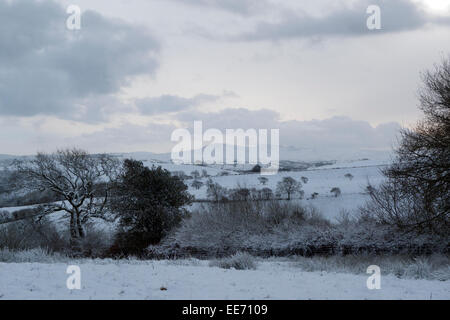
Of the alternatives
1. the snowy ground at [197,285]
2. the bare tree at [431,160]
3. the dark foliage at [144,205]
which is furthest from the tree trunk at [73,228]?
the bare tree at [431,160]

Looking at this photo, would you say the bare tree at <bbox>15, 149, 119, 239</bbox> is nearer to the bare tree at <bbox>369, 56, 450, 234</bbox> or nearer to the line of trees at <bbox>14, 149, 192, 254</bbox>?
the line of trees at <bbox>14, 149, 192, 254</bbox>

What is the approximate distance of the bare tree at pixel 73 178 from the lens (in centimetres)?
3216

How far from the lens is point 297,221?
24266 mm

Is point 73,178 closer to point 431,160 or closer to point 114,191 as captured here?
point 114,191

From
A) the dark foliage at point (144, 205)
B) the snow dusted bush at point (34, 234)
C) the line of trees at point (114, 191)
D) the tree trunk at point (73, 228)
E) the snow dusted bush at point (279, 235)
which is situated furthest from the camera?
the tree trunk at point (73, 228)

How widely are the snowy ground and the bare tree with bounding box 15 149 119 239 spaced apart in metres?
24.0

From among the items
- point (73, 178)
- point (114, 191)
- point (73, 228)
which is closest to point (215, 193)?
point (114, 191)

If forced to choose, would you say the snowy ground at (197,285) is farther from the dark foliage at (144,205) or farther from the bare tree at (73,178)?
the bare tree at (73,178)

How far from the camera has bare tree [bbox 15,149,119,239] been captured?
3216 cm

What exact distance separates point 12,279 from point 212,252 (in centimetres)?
1567

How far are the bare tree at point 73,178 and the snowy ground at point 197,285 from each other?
78.8ft

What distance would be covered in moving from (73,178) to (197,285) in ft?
95.9

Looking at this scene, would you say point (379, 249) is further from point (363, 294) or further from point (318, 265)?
point (363, 294)

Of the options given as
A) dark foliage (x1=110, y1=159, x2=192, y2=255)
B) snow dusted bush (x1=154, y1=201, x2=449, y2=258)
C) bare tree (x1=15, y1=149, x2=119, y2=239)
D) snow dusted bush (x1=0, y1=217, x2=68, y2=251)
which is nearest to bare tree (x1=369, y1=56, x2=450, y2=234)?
snow dusted bush (x1=154, y1=201, x2=449, y2=258)
